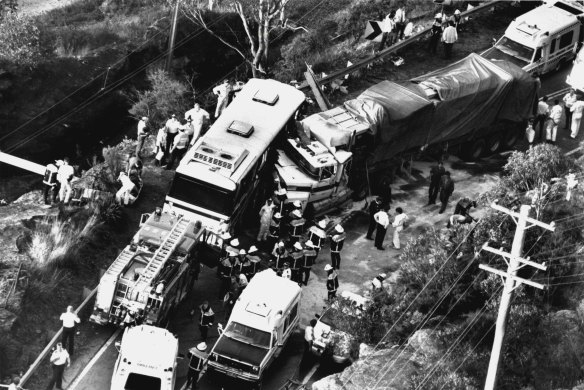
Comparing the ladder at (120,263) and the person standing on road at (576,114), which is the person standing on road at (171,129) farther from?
the person standing on road at (576,114)

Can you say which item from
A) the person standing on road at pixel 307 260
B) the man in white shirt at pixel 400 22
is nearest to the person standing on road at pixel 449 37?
the man in white shirt at pixel 400 22

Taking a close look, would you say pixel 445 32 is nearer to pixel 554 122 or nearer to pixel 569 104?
pixel 569 104

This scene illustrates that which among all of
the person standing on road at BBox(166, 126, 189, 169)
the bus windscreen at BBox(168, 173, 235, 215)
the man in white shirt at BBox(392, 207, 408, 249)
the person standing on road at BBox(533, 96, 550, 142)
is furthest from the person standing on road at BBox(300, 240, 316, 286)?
the person standing on road at BBox(533, 96, 550, 142)

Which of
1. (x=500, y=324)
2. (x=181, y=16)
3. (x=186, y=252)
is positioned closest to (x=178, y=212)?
(x=186, y=252)

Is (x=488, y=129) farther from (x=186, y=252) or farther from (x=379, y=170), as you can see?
(x=186, y=252)

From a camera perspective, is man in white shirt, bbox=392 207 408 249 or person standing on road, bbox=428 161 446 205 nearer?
man in white shirt, bbox=392 207 408 249

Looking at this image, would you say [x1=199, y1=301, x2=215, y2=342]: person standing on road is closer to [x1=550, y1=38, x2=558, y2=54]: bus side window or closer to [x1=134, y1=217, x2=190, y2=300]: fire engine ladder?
[x1=134, y1=217, x2=190, y2=300]: fire engine ladder
